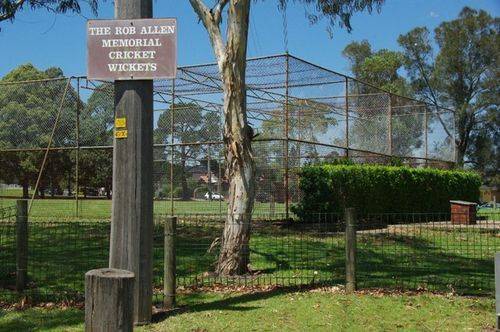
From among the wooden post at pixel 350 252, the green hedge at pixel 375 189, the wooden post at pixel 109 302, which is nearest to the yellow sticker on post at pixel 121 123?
the wooden post at pixel 109 302

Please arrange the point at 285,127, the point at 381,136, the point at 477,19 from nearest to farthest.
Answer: the point at 285,127 → the point at 381,136 → the point at 477,19

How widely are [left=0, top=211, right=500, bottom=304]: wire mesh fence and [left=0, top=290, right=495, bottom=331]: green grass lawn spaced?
0.58m

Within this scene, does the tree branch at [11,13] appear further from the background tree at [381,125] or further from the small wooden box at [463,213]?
the small wooden box at [463,213]

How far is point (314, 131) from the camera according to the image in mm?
19000

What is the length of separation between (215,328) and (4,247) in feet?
21.1

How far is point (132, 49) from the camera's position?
632cm

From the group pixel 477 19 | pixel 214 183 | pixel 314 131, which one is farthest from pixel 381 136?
pixel 477 19

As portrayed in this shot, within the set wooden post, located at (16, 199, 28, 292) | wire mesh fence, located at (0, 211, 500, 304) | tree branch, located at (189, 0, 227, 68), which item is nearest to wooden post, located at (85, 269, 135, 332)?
wire mesh fence, located at (0, 211, 500, 304)

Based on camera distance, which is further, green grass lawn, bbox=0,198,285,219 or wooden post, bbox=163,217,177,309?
green grass lawn, bbox=0,198,285,219

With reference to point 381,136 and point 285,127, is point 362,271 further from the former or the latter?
point 381,136

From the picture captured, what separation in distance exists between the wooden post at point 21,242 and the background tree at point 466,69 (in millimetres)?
48896

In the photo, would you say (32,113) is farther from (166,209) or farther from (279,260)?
(279,260)

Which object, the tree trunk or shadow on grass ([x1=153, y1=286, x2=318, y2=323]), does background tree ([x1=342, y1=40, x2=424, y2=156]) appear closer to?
the tree trunk

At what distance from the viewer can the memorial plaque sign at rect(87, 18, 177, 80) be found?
20.6ft
